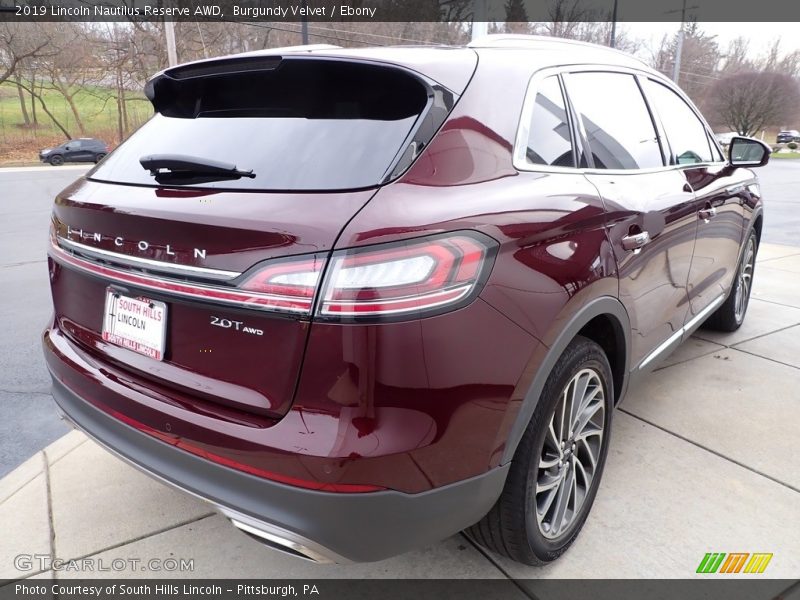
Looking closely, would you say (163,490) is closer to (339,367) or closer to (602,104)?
(339,367)

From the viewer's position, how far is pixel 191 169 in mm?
1805

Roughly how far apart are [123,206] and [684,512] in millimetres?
2399

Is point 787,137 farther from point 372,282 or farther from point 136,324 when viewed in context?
point 136,324

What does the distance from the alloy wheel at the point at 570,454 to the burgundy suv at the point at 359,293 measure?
0.01m

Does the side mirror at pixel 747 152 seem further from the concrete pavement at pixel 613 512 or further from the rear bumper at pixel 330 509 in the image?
the rear bumper at pixel 330 509

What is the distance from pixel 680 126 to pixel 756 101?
4508cm

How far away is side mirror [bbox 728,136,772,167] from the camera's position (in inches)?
151

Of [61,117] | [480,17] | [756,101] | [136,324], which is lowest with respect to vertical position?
[61,117]

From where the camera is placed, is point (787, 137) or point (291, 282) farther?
point (787, 137)

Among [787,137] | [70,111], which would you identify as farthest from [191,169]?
[787,137]

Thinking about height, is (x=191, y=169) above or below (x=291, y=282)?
above

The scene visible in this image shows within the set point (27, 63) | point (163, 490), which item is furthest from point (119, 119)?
point (163, 490)

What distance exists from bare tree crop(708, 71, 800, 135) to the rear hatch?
4696 centimetres

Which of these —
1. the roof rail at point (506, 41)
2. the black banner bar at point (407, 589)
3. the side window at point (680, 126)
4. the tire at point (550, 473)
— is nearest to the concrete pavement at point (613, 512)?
the black banner bar at point (407, 589)
